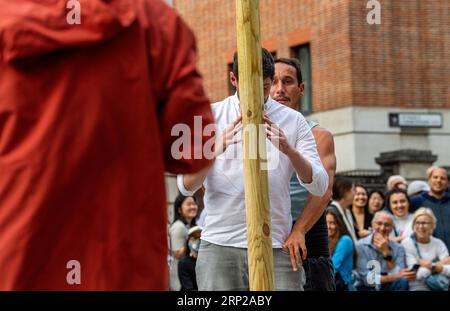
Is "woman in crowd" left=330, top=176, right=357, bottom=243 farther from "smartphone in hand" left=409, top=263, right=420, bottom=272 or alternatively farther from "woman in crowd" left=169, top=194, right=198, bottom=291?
"woman in crowd" left=169, top=194, right=198, bottom=291

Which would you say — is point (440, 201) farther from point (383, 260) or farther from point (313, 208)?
point (313, 208)

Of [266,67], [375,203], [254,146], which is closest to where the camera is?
[254,146]

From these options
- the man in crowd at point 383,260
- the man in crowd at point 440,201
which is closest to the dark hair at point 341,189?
the man in crowd at point 383,260

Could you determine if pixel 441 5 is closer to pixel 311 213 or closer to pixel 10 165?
pixel 311 213

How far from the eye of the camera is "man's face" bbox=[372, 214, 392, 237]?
41.9ft

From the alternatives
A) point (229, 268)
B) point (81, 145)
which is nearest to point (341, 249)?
point (229, 268)

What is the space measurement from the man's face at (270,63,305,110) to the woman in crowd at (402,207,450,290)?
5097 mm

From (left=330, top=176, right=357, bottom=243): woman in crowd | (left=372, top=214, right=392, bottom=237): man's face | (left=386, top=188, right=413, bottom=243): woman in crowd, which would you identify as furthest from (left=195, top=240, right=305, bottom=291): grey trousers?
(left=386, top=188, right=413, bottom=243): woman in crowd

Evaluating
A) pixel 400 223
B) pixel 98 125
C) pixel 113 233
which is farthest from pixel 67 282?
pixel 400 223

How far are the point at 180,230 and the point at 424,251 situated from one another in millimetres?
2617

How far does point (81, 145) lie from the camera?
3.53 meters

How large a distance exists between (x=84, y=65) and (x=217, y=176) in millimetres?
2993

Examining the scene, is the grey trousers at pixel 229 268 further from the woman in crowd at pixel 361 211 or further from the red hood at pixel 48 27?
the woman in crowd at pixel 361 211

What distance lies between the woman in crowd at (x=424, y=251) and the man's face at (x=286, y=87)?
201 inches
